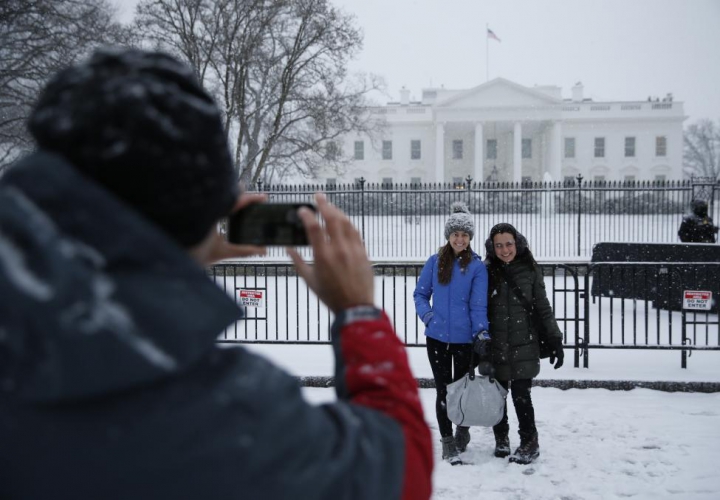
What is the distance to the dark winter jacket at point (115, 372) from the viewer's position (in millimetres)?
627

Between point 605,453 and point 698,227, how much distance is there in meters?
9.16

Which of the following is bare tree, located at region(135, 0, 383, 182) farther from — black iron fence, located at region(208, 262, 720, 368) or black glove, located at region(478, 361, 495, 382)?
black glove, located at region(478, 361, 495, 382)

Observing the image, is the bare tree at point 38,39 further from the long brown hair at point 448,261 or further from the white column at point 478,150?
the white column at point 478,150

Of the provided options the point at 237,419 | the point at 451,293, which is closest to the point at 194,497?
the point at 237,419

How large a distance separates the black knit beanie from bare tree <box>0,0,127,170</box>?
1648 cm

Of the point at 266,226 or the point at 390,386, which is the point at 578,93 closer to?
the point at 266,226

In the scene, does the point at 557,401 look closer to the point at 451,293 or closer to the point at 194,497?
the point at 451,293

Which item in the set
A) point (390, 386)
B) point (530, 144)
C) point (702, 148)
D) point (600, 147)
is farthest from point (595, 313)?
point (702, 148)

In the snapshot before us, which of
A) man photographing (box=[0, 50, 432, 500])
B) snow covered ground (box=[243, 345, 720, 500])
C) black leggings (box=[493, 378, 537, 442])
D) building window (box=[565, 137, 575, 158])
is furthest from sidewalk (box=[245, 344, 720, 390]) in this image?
building window (box=[565, 137, 575, 158])

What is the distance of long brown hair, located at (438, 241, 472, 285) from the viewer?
195 inches

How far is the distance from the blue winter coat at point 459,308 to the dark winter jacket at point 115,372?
421cm

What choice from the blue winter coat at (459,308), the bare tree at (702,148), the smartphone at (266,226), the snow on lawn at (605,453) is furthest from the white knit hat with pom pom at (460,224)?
the bare tree at (702,148)

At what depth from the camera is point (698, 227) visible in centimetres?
1222

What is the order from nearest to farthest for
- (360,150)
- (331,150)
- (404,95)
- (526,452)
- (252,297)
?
(526,452)
(252,297)
(331,150)
(360,150)
(404,95)
